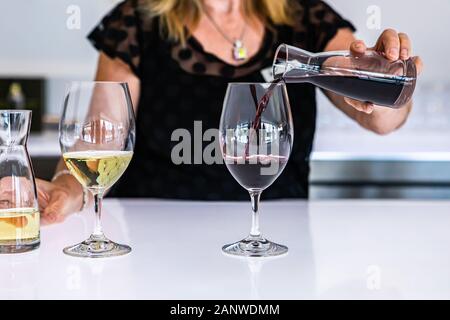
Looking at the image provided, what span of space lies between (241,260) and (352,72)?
0.32 m

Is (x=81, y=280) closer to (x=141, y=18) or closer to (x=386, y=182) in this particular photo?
(x=141, y=18)

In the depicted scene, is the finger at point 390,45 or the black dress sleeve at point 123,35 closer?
the finger at point 390,45

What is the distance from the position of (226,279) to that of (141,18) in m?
1.07

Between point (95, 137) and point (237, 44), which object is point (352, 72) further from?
point (237, 44)

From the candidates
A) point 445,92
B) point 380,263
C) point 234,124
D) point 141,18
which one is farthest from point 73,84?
point 445,92

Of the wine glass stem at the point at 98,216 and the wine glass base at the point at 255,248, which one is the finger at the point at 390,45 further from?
the wine glass stem at the point at 98,216

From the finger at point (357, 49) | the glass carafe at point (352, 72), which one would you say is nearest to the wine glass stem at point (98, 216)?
the glass carafe at point (352, 72)

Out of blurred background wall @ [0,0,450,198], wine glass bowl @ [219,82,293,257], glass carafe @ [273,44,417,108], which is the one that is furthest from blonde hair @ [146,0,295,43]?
blurred background wall @ [0,0,450,198]

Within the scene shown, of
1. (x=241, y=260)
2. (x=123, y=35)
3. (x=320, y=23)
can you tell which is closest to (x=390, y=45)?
(x=241, y=260)

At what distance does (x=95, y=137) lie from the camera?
843mm

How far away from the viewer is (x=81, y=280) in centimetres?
71

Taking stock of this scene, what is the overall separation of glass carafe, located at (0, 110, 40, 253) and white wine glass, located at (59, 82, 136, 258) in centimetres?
5

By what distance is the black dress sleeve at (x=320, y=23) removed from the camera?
164cm

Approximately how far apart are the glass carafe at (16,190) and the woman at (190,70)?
2.55ft
